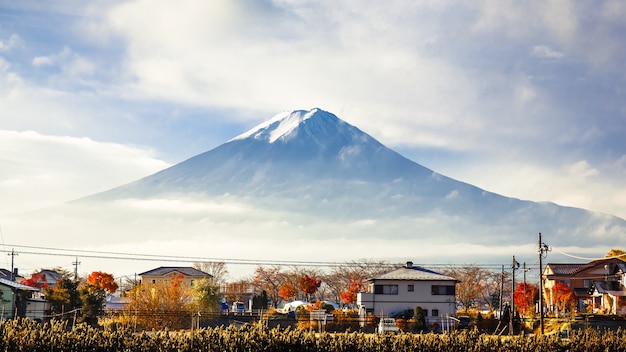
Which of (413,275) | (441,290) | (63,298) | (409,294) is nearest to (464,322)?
(441,290)

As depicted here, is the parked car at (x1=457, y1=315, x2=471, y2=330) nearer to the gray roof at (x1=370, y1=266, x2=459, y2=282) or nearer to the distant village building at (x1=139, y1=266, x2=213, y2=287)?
the gray roof at (x1=370, y1=266, x2=459, y2=282)

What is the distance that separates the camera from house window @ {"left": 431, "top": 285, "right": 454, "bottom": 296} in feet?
198

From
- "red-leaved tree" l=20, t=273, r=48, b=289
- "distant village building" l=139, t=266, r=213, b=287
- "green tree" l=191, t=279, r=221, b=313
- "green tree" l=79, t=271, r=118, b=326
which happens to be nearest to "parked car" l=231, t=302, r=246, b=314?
"green tree" l=191, t=279, r=221, b=313

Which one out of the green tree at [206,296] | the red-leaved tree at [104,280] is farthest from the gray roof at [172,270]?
the green tree at [206,296]

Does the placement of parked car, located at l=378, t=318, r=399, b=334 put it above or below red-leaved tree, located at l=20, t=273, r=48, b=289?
below

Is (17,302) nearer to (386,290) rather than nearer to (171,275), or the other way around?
(386,290)

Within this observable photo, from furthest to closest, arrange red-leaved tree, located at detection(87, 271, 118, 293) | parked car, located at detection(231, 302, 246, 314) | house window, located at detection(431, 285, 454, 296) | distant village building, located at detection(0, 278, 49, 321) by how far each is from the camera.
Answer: red-leaved tree, located at detection(87, 271, 118, 293) < parked car, located at detection(231, 302, 246, 314) < house window, located at detection(431, 285, 454, 296) < distant village building, located at detection(0, 278, 49, 321)

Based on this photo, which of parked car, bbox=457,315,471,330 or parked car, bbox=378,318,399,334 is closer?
parked car, bbox=378,318,399,334

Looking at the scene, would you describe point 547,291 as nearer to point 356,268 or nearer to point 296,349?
point 356,268

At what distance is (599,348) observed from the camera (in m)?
29.0

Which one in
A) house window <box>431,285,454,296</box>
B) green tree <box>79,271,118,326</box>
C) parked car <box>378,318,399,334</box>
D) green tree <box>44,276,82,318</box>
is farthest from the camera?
house window <box>431,285,454,296</box>

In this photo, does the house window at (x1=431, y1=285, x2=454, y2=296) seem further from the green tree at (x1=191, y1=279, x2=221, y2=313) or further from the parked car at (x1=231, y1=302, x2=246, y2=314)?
the green tree at (x1=191, y1=279, x2=221, y2=313)

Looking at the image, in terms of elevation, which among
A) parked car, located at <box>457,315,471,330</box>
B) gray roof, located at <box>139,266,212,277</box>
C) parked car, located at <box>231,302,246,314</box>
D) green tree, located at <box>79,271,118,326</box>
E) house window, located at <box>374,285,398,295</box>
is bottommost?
parked car, located at <box>457,315,471,330</box>

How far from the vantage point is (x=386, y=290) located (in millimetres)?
61000
